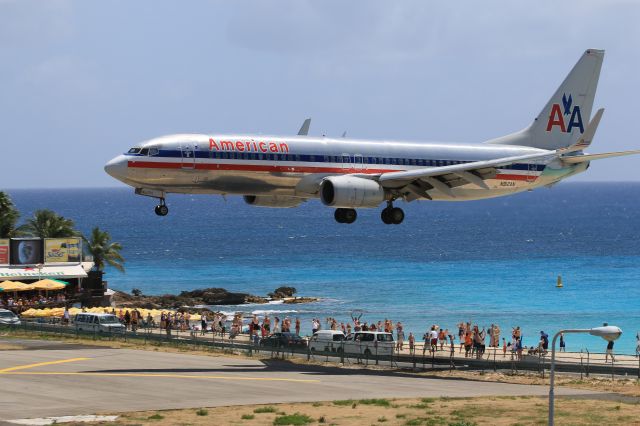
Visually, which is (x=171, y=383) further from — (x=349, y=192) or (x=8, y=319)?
(x=8, y=319)

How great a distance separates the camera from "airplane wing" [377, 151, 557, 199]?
168 feet

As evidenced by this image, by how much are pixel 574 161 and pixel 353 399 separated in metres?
24.9

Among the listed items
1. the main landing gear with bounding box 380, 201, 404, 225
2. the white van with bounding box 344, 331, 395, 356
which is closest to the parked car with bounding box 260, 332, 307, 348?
the white van with bounding box 344, 331, 395, 356

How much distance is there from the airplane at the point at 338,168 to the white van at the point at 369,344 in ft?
19.4

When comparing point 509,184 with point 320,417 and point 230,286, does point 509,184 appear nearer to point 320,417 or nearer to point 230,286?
point 320,417

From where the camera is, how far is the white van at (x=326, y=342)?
54.3 meters

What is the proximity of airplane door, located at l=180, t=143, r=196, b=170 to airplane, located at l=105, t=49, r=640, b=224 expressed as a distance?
0.04m

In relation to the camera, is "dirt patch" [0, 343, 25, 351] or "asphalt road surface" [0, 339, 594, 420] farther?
"dirt patch" [0, 343, 25, 351]

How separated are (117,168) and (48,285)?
114ft

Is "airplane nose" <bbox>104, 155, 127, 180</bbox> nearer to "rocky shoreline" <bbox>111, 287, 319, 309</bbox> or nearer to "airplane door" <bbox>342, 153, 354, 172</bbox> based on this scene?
"airplane door" <bbox>342, 153, 354, 172</bbox>

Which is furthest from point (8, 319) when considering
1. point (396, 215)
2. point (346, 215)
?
point (396, 215)

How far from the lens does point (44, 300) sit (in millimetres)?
80750

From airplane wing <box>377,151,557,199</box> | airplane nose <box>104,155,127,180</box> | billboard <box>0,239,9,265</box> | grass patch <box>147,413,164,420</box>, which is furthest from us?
billboard <box>0,239,9,265</box>

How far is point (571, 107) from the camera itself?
63094 millimetres
